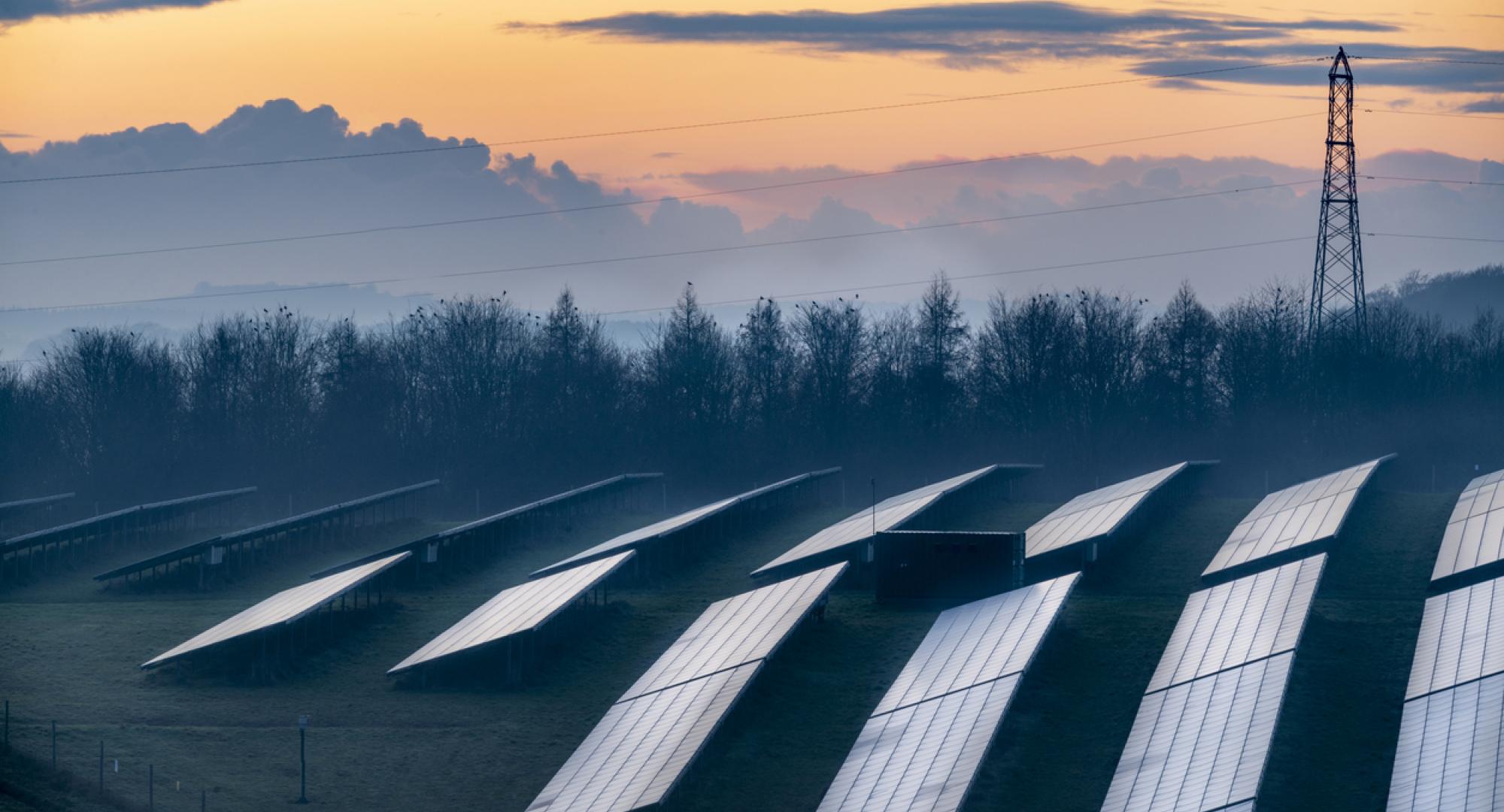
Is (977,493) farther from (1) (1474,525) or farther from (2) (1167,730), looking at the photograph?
(2) (1167,730)

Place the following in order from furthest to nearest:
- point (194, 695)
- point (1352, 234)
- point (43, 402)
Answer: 1. point (43, 402)
2. point (1352, 234)
3. point (194, 695)

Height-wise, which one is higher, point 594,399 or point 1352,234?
point 1352,234

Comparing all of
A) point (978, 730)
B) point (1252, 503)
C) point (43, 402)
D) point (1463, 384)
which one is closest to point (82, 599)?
point (978, 730)

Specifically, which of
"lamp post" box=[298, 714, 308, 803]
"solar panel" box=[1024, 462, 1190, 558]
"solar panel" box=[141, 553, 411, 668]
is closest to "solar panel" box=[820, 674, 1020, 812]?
"lamp post" box=[298, 714, 308, 803]

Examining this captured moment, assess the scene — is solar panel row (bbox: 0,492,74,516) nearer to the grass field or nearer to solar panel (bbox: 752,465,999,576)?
the grass field

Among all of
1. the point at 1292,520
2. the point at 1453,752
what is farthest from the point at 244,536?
the point at 1453,752

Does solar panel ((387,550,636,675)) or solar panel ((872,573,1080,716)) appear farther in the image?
solar panel ((387,550,636,675))
